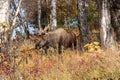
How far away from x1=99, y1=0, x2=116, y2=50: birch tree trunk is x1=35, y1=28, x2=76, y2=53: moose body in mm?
3621

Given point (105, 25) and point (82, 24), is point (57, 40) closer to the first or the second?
point (82, 24)

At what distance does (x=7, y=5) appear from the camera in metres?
8.46

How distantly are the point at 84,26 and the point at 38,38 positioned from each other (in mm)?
2545

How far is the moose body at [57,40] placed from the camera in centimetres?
1526

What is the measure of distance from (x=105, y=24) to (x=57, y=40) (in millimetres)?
4227

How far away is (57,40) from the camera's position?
1580 cm

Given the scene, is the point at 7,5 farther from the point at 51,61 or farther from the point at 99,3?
the point at 99,3

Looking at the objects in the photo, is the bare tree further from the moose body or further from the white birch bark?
the moose body

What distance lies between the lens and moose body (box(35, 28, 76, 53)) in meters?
15.3

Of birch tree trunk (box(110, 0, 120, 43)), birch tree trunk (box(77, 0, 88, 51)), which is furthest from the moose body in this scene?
birch tree trunk (box(110, 0, 120, 43))

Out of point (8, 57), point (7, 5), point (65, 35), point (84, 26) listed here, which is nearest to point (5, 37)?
point (8, 57)

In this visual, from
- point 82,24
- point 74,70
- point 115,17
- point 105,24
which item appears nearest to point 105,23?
point 105,24

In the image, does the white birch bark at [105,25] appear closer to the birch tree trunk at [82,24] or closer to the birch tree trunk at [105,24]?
the birch tree trunk at [105,24]

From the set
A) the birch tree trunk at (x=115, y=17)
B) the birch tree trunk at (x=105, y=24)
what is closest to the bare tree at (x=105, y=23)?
the birch tree trunk at (x=105, y=24)
